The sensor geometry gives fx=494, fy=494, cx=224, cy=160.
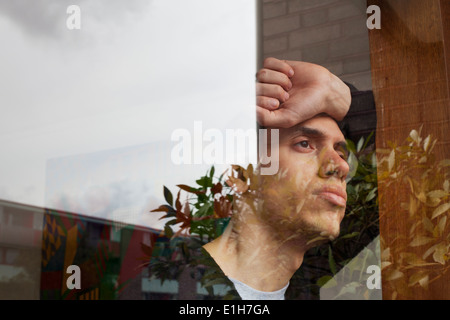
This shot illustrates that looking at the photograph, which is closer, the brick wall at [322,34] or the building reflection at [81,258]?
the building reflection at [81,258]

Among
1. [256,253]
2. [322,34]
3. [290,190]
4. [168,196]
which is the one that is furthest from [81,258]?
[322,34]

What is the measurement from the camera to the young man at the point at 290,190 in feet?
4.53

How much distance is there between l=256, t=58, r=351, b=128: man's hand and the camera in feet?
4.79

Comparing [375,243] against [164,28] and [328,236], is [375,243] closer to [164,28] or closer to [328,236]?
[328,236]

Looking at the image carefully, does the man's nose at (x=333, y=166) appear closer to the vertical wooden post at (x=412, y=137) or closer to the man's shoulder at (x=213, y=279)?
the vertical wooden post at (x=412, y=137)

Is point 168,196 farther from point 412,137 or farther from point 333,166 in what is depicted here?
point 412,137

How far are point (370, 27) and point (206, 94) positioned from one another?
0.55m

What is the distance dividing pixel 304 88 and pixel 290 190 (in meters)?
0.31

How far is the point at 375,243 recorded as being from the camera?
142 centimetres

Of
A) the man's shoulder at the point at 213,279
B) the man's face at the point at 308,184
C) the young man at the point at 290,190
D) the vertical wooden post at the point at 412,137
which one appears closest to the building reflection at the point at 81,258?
the man's shoulder at the point at 213,279

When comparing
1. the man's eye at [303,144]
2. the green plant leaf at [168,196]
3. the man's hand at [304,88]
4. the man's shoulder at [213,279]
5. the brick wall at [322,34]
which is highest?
the brick wall at [322,34]

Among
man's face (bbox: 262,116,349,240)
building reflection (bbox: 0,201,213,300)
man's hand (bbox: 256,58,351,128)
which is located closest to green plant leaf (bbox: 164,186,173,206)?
building reflection (bbox: 0,201,213,300)

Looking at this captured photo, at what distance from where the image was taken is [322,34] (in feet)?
4.90

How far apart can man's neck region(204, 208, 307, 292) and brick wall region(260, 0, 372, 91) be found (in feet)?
1.67
